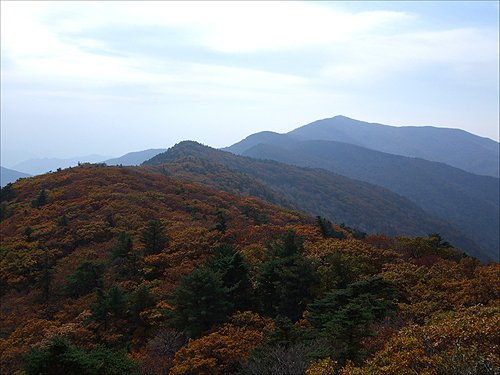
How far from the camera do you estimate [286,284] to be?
15539mm

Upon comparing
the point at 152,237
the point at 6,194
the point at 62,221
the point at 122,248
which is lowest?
the point at 122,248

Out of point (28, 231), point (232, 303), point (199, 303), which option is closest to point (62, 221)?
point (28, 231)

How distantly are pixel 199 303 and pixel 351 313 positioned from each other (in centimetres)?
720

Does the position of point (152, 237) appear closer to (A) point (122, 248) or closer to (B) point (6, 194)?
(A) point (122, 248)

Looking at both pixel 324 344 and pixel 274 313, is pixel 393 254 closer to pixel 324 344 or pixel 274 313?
pixel 274 313

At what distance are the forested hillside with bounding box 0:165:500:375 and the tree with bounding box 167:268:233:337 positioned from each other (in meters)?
0.06

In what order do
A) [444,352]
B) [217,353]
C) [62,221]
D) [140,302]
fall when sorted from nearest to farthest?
[444,352] → [217,353] → [140,302] → [62,221]

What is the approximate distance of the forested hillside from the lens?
8711mm

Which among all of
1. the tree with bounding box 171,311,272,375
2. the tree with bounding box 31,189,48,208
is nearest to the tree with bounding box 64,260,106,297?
the tree with bounding box 171,311,272,375

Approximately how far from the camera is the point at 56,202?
3334 cm

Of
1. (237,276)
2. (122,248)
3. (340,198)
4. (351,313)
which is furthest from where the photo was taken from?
(340,198)

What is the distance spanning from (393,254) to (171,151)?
435 feet

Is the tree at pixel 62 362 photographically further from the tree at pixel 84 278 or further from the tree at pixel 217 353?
the tree at pixel 84 278

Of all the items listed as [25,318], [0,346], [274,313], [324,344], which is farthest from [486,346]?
[25,318]
